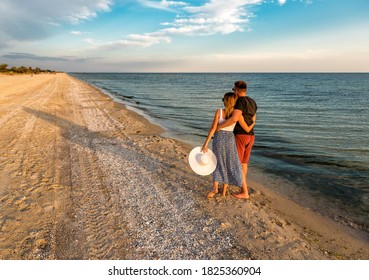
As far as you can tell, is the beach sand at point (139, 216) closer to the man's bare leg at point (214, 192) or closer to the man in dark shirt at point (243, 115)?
the man's bare leg at point (214, 192)

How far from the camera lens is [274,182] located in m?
7.50

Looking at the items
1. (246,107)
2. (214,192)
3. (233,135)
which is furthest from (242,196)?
(246,107)

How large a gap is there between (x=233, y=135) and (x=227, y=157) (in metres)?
0.48

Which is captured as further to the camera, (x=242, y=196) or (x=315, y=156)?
(x=315, y=156)

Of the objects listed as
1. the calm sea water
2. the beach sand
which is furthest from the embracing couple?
the calm sea water

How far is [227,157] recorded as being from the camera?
17.5 feet

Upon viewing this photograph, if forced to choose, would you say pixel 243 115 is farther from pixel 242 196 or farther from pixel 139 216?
pixel 139 216

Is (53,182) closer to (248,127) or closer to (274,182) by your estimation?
(248,127)

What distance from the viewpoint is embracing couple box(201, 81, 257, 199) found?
4887mm

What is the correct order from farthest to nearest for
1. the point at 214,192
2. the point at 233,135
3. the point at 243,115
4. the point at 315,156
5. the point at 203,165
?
the point at 315,156 → the point at 214,192 → the point at 203,165 → the point at 233,135 → the point at 243,115

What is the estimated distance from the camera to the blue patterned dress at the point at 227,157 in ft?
17.2

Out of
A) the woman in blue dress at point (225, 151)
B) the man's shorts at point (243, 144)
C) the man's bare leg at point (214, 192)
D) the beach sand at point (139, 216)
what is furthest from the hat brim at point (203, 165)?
the beach sand at point (139, 216)
